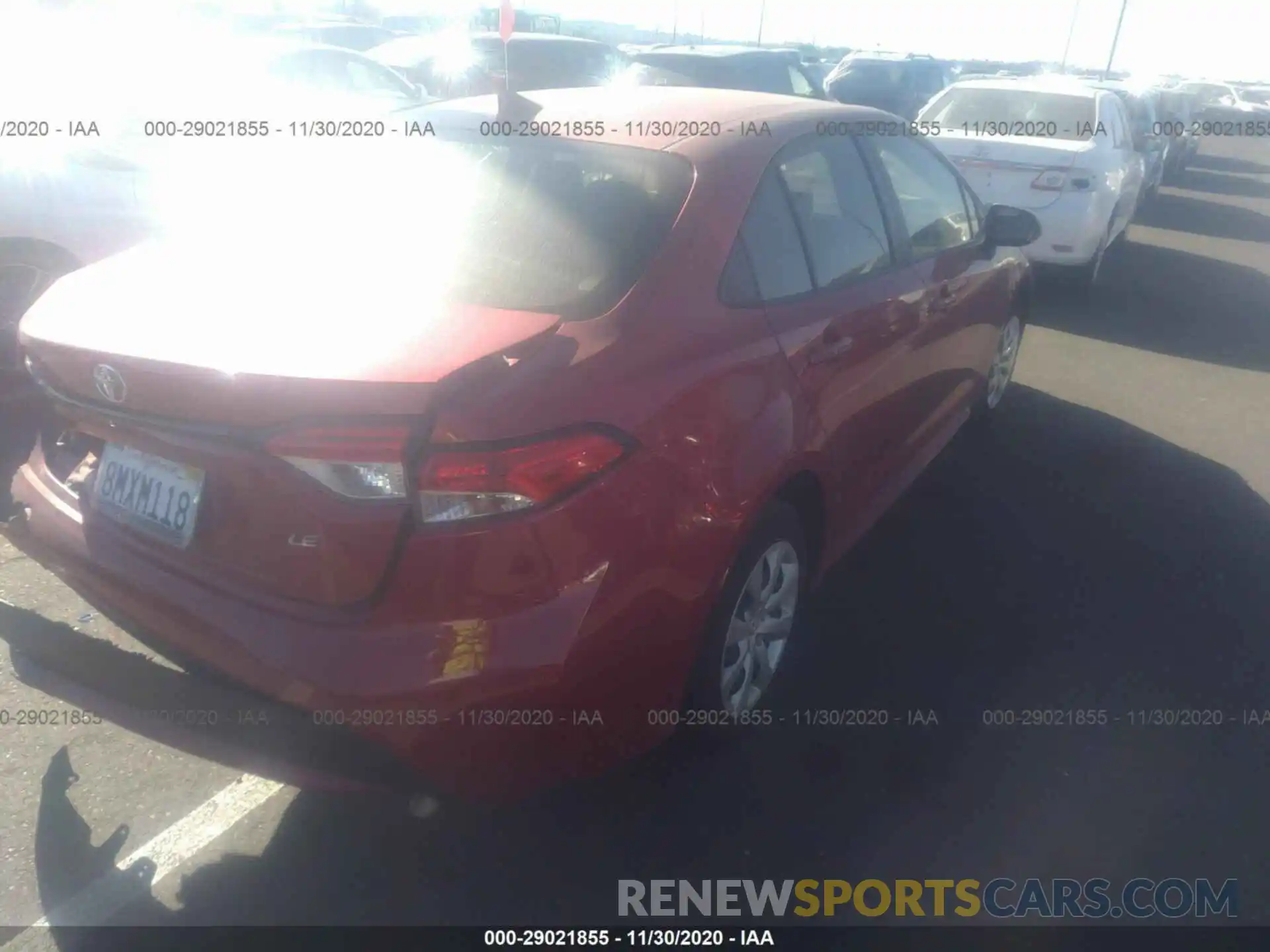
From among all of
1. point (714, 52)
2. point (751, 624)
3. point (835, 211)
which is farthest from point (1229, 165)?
point (751, 624)

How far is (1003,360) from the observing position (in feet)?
18.2

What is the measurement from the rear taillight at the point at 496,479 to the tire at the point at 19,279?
3372 mm

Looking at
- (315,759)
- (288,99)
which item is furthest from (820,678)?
(288,99)

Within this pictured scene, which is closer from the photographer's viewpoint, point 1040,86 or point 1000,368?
point 1000,368

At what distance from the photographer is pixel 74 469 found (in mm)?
2455

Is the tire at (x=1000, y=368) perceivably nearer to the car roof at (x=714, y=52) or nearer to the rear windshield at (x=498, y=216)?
the rear windshield at (x=498, y=216)

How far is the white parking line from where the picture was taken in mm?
2354

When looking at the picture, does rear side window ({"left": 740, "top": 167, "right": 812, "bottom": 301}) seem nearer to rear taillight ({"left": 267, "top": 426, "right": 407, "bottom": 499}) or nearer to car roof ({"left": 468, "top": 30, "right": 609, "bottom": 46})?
rear taillight ({"left": 267, "top": 426, "right": 407, "bottom": 499})

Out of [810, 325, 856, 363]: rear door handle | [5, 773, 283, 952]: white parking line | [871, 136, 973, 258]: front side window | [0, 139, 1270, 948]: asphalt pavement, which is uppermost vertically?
[871, 136, 973, 258]: front side window

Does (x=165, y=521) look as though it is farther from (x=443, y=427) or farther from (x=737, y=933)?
(x=737, y=933)

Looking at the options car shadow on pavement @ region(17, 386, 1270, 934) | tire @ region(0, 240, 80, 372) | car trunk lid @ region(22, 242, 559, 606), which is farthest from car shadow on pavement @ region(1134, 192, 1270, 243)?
car trunk lid @ region(22, 242, 559, 606)

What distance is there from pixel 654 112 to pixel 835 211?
2.26 feet

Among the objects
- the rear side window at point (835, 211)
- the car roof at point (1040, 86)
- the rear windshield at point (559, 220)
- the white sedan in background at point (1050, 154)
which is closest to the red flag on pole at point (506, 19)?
the rear windshield at point (559, 220)

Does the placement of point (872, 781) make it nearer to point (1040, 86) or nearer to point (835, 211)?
point (835, 211)
